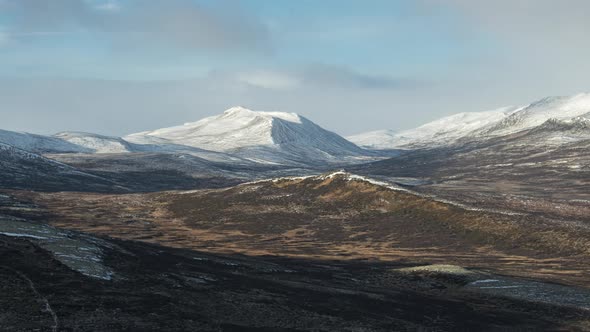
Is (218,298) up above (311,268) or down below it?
above

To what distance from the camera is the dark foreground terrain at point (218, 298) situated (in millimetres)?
33531

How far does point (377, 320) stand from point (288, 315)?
5.98 meters

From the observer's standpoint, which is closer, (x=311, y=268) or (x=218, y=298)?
(x=218, y=298)

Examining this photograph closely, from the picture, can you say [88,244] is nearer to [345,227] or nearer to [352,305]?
[352,305]

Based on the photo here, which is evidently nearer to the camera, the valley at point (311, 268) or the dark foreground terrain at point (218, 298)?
the dark foreground terrain at point (218, 298)

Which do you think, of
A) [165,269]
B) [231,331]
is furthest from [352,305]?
[165,269]

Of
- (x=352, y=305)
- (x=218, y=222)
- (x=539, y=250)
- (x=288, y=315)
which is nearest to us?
(x=288, y=315)

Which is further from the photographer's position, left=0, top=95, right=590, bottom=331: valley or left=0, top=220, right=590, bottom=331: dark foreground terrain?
left=0, top=95, right=590, bottom=331: valley

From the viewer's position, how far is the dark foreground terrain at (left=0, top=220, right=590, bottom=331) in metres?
33.5

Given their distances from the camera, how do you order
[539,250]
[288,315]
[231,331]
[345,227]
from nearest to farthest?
1. [231,331]
2. [288,315]
3. [539,250]
4. [345,227]

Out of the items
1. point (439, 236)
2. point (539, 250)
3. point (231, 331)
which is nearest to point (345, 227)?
point (439, 236)

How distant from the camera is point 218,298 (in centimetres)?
4069

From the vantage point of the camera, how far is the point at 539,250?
84250mm

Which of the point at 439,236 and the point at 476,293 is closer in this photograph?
the point at 476,293
